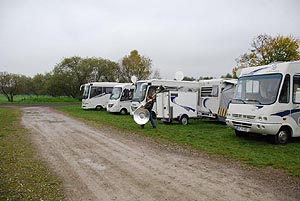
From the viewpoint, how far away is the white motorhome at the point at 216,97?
1523cm

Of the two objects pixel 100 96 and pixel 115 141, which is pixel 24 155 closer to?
pixel 115 141

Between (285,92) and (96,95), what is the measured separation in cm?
1911

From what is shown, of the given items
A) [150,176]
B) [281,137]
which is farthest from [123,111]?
[150,176]

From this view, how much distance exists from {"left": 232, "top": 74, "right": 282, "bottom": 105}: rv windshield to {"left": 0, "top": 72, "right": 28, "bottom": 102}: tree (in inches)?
1590

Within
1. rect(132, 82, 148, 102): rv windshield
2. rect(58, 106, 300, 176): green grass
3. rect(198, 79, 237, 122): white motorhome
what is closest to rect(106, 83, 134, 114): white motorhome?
rect(132, 82, 148, 102): rv windshield

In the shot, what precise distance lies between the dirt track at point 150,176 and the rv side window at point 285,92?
12.3ft

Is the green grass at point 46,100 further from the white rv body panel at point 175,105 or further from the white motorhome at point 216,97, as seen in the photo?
the white rv body panel at point 175,105

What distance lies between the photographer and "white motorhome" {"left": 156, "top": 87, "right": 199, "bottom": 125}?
14.5 meters

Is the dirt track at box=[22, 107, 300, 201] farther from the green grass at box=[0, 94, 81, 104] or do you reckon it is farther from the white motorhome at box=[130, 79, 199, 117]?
the green grass at box=[0, 94, 81, 104]

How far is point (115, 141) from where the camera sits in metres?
9.62

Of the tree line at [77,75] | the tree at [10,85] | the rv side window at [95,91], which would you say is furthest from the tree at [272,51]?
the tree at [10,85]

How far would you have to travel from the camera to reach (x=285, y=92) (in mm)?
9234

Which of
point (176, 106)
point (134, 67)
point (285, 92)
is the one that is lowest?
point (176, 106)

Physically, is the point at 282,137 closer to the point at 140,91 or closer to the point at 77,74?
the point at 140,91
